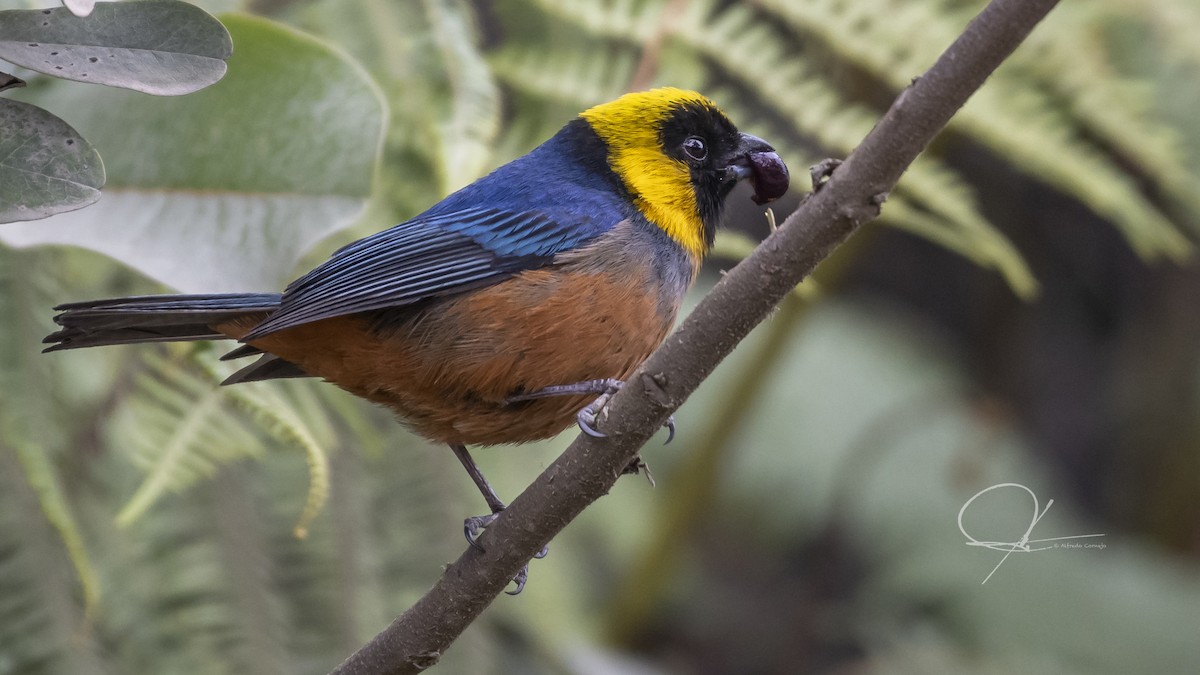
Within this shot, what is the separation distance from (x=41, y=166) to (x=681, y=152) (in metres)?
1.61

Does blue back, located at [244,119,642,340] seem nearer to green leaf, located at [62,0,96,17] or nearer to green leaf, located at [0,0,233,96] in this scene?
green leaf, located at [0,0,233,96]

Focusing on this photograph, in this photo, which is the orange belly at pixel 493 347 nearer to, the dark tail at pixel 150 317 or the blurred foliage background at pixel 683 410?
the dark tail at pixel 150 317

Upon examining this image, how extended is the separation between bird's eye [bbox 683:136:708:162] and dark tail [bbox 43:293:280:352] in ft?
3.15

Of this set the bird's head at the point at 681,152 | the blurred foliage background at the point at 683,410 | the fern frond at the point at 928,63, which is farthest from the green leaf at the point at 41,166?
the fern frond at the point at 928,63

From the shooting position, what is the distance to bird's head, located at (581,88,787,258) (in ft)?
8.61

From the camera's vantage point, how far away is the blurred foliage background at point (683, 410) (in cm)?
221

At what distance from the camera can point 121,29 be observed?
129 cm

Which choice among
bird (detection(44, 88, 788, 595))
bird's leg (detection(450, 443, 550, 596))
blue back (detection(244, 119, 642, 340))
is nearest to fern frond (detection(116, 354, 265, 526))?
bird (detection(44, 88, 788, 595))

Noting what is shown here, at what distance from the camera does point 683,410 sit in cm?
511

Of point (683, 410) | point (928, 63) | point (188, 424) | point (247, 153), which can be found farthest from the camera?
point (683, 410)

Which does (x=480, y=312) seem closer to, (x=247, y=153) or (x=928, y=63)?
(x=247, y=153)

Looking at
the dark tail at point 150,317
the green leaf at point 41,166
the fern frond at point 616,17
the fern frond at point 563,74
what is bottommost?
the dark tail at point 150,317

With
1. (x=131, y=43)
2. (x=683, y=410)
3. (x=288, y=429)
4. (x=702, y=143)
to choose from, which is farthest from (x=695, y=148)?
(x=683, y=410)

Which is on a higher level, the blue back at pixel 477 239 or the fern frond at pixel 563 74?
the fern frond at pixel 563 74
